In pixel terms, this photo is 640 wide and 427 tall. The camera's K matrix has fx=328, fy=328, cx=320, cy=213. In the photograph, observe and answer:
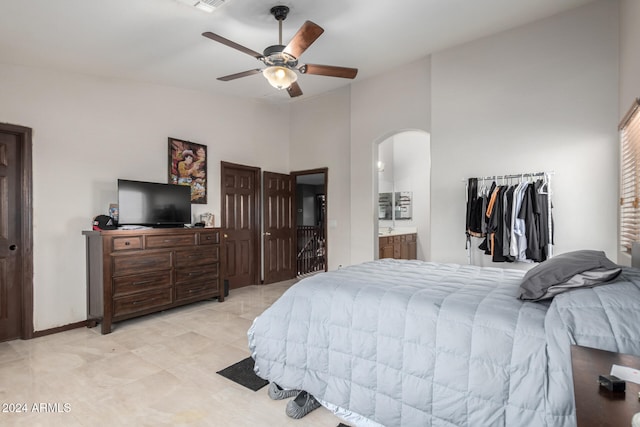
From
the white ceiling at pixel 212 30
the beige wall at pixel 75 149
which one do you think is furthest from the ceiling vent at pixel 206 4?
the beige wall at pixel 75 149

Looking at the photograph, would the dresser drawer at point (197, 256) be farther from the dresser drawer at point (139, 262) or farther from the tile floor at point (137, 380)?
the tile floor at point (137, 380)

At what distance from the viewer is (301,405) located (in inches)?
78.5

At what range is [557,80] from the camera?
3.40 meters

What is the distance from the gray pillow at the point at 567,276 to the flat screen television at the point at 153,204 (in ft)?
12.6

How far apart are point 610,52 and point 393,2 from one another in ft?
7.09

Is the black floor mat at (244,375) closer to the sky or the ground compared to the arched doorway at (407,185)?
closer to the ground

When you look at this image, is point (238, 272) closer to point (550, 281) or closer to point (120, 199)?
point (120, 199)

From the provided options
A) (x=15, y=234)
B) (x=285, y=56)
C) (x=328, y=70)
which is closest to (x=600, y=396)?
(x=285, y=56)

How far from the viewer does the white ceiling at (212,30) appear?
9.09ft

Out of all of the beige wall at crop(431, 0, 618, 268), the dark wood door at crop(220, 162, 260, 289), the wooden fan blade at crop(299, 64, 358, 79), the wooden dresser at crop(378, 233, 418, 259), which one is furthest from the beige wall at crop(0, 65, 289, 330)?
the beige wall at crop(431, 0, 618, 268)

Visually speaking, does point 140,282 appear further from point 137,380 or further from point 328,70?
point 328,70

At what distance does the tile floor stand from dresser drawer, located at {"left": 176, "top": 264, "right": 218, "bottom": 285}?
0.58 m

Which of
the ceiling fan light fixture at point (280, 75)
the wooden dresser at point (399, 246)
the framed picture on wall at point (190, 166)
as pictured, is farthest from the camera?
the wooden dresser at point (399, 246)

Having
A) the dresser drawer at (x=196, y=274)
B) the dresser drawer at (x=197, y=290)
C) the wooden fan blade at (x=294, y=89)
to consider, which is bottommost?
the dresser drawer at (x=197, y=290)
